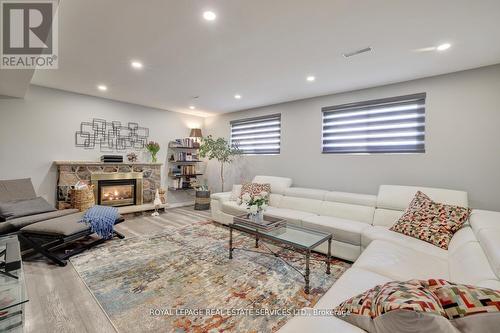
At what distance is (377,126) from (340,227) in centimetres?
181

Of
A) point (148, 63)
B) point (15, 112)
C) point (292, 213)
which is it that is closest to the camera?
point (148, 63)

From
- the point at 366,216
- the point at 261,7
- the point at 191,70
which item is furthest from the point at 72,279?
the point at 366,216

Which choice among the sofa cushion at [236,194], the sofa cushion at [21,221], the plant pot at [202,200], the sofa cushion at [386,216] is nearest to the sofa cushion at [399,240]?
the sofa cushion at [386,216]

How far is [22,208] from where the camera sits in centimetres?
294

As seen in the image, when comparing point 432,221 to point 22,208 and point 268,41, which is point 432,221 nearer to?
point 268,41

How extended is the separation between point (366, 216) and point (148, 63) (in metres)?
3.61

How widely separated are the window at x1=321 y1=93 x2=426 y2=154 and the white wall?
14.7 feet

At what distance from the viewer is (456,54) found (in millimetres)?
2404

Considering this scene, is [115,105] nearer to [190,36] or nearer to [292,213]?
[190,36]

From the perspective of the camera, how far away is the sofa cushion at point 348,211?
3021 millimetres

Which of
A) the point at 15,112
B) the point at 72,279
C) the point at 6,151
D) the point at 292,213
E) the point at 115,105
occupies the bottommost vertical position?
the point at 72,279

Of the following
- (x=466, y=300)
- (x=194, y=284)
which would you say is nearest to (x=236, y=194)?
(x=194, y=284)

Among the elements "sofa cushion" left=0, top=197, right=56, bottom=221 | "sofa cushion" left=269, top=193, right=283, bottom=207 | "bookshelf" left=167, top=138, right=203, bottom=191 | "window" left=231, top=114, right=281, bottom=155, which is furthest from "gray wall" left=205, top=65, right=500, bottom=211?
"sofa cushion" left=0, top=197, right=56, bottom=221

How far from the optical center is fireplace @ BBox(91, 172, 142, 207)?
14.5 ft
